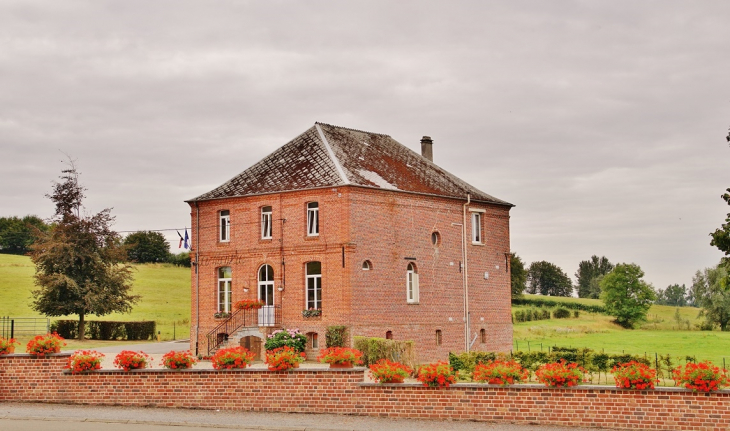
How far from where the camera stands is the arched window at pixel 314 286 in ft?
118

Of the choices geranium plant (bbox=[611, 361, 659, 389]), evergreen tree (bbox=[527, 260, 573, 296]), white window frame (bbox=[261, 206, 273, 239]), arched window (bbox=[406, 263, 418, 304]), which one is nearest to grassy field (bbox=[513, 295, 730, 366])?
arched window (bbox=[406, 263, 418, 304])

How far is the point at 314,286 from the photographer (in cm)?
3603

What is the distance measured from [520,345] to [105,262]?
26.7 m

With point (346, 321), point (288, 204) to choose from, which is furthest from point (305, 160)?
point (346, 321)

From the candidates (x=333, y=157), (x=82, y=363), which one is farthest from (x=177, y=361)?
(x=333, y=157)

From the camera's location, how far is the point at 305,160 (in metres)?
38.1

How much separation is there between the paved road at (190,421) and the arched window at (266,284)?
59.9 ft

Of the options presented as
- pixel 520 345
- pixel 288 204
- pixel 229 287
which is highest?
pixel 288 204

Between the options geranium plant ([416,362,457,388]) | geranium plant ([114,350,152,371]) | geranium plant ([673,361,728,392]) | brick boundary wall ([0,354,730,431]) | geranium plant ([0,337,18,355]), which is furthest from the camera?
geranium plant ([0,337,18,355])

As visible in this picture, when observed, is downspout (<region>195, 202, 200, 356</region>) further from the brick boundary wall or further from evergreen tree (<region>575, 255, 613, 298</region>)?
evergreen tree (<region>575, 255, 613, 298</region>)

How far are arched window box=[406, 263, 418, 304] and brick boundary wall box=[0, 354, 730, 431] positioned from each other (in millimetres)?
19442

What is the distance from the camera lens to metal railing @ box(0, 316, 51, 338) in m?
51.2

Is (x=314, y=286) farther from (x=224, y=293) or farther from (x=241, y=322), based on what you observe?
(x=224, y=293)

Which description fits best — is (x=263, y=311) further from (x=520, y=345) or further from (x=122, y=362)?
(x=520, y=345)
